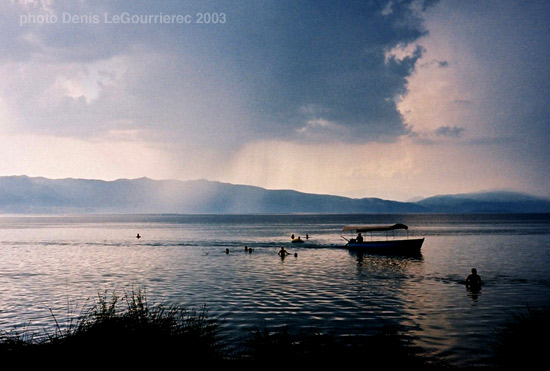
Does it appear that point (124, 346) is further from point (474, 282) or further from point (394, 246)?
point (394, 246)

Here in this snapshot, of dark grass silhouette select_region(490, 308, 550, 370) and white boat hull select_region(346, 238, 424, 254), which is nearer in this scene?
dark grass silhouette select_region(490, 308, 550, 370)

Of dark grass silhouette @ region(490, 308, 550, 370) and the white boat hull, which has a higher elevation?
dark grass silhouette @ region(490, 308, 550, 370)

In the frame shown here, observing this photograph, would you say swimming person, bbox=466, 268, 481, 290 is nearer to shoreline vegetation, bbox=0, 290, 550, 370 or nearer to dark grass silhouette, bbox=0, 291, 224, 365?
shoreline vegetation, bbox=0, 290, 550, 370

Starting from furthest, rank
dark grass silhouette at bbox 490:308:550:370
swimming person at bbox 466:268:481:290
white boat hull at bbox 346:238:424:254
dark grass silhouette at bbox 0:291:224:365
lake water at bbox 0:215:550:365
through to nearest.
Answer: white boat hull at bbox 346:238:424:254 → swimming person at bbox 466:268:481:290 → lake water at bbox 0:215:550:365 → dark grass silhouette at bbox 490:308:550:370 → dark grass silhouette at bbox 0:291:224:365

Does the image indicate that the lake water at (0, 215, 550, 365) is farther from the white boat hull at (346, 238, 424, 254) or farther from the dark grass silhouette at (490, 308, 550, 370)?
the white boat hull at (346, 238, 424, 254)

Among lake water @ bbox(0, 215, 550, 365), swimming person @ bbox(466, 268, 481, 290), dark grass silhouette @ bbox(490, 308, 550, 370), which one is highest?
dark grass silhouette @ bbox(490, 308, 550, 370)

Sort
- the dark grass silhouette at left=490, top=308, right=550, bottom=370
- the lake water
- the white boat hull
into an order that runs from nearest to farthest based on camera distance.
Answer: the dark grass silhouette at left=490, top=308, right=550, bottom=370, the lake water, the white boat hull

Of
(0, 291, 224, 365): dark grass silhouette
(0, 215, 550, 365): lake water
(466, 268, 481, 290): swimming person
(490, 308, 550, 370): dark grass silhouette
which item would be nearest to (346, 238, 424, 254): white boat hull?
(0, 215, 550, 365): lake water

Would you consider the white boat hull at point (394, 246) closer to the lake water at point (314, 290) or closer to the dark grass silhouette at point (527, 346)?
the lake water at point (314, 290)

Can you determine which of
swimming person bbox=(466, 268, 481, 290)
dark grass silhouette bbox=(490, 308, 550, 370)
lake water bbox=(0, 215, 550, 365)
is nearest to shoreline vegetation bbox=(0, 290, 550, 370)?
dark grass silhouette bbox=(490, 308, 550, 370)

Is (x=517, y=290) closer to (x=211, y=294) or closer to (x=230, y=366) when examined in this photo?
(x=211, y=294)

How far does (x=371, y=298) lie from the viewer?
3114 centimetres

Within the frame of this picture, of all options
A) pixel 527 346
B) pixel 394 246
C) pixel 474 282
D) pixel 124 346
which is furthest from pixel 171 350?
pixel 394 246

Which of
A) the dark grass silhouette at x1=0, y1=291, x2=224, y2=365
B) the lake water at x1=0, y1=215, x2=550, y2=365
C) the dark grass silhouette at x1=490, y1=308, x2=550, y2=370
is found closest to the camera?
the dark grass silhouette at x1=0, y1=291, x2=224, y2=365
